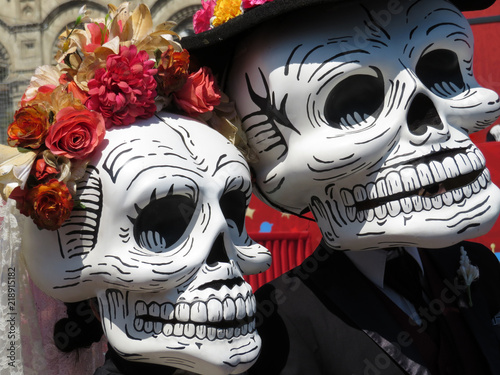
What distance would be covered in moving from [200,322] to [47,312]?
1.77 feet

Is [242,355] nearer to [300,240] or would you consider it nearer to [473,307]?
[473,307]

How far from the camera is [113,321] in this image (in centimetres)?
177

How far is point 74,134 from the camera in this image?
1.75 metres

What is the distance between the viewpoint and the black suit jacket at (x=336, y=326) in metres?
2.01

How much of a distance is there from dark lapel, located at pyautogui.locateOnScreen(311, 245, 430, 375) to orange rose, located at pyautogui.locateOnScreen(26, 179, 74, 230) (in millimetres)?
774

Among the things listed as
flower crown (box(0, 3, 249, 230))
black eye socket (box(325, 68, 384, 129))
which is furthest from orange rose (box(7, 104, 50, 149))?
black eye socket (box(325, 68, 384, 129))

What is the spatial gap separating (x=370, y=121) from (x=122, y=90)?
2.09 ft

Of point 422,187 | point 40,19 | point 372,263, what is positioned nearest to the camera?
point 422,187

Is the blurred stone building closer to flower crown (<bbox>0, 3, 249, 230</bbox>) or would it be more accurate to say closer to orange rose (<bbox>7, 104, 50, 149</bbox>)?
flower crown (<bbox>0, 3, 249, 230</bbox>)

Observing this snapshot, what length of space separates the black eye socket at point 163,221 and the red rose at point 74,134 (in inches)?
7.8

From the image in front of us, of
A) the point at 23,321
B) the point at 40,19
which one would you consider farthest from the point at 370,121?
the point at 40,19

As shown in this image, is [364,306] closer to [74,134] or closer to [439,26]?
[439,26]

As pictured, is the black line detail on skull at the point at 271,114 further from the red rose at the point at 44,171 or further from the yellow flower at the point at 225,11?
the red rose at the point at 44,171

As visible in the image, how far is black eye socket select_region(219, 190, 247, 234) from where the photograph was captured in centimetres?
190
